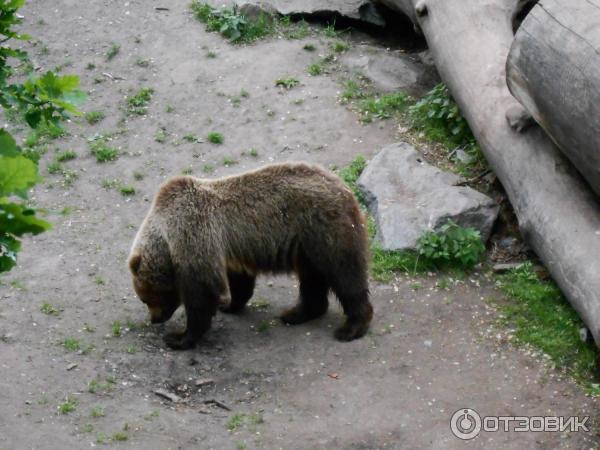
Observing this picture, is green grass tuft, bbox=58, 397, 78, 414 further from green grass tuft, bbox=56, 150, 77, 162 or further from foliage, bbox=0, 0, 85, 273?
green grass tuft, bbox=56, 150, 77, 162

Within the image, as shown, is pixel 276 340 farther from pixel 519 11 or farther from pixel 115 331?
pixel 519 11

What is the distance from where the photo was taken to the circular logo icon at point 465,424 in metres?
6.32

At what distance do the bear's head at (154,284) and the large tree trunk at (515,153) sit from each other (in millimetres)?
3121

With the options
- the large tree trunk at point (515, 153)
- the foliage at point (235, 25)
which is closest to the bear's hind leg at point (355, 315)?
the large tree trunk at point (515, 153)

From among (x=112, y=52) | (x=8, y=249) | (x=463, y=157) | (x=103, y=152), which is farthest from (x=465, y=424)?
(x=112, y=52)

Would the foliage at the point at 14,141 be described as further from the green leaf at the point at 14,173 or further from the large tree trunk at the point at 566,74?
the large tree trunk at the point at 566,74

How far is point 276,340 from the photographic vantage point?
7.56 metres

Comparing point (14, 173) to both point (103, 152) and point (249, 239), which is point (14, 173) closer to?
point (249, 239)

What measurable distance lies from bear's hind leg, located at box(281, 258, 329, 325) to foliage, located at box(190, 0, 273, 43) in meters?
5.25

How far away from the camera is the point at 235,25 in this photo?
39.1 ft

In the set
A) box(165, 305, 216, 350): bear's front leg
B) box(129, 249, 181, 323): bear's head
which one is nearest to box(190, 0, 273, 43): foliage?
box(129, 249, 181, 323): bear's head

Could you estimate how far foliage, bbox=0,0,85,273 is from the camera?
2.85m

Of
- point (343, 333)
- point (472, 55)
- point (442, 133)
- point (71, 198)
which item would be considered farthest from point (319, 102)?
point (343, 333)

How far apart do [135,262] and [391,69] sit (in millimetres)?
5147
